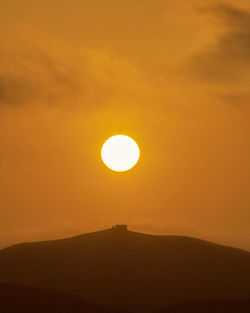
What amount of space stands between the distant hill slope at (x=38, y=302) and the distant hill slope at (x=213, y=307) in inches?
245

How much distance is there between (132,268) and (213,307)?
12555mm

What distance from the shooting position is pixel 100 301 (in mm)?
68312

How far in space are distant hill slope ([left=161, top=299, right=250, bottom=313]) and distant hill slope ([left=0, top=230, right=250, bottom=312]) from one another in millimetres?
3222

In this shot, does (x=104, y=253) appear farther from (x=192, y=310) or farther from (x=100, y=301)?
(x=192, y=310)

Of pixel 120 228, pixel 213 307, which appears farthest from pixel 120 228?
pixel 213 307

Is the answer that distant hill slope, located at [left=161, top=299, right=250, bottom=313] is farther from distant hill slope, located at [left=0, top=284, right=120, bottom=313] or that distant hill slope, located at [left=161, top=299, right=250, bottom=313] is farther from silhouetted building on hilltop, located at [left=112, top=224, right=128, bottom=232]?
silhouetted building on hilltop, located at [left=112, top=224, right=128, bottom=232]

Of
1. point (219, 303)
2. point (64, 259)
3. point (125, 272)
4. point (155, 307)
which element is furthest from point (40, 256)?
point (219, 303)

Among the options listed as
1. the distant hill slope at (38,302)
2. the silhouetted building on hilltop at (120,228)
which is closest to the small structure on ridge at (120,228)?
the silhouetted building on hilltop at (120,228)

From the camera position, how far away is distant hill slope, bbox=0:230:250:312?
71.0m

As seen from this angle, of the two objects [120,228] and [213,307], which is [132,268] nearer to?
[120,228]

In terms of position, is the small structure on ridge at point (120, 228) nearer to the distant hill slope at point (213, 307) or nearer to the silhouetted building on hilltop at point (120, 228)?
the silhouetted building on hilltop at point (120, 228)

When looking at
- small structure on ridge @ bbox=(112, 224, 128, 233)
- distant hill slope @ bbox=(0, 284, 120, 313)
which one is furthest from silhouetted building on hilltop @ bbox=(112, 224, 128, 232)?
distant hill slope @ bbox=(0, 284, 120, 313)

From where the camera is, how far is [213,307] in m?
65.3

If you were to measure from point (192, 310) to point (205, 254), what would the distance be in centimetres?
1677
